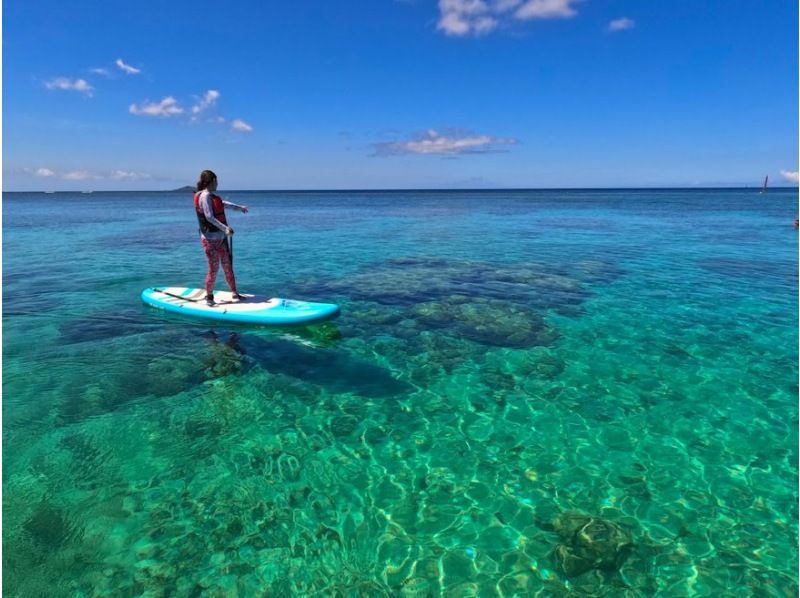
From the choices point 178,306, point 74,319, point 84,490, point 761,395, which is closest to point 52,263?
point 74,319

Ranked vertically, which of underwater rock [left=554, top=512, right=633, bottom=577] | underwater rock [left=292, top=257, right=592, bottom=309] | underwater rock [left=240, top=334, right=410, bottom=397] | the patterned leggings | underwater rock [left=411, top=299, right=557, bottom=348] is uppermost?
the patterned leggings

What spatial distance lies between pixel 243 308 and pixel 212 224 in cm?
232

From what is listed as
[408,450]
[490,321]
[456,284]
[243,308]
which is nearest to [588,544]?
[408,450]

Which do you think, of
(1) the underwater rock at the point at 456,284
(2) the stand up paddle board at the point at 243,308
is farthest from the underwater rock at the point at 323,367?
(1) the underwater rock at the point at 456,284

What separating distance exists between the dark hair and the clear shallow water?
146 inches

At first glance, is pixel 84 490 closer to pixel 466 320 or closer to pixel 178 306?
pixel 178 306

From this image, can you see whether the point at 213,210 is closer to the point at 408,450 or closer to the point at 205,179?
the point at 205,179

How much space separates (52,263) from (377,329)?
19.6 meters

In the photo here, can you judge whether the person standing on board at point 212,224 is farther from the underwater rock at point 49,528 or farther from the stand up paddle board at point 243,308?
the underwater rock at point 49,528

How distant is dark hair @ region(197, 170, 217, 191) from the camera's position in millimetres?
10656

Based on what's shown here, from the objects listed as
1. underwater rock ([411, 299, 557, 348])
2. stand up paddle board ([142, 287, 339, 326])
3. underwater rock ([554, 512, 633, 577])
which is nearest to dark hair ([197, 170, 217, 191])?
stand up paddle board ([142, 287, 339, 326])

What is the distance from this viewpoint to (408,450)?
700 centimetres

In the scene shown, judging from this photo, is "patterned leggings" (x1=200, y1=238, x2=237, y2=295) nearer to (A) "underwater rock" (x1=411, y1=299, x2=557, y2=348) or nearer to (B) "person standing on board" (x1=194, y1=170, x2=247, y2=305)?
(B) "person standing on board" (x1=194, y1=170, x2=247, y2=305)

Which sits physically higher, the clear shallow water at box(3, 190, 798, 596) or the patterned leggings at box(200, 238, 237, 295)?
the patterned leggings at box(200, 238, 237, 295)
